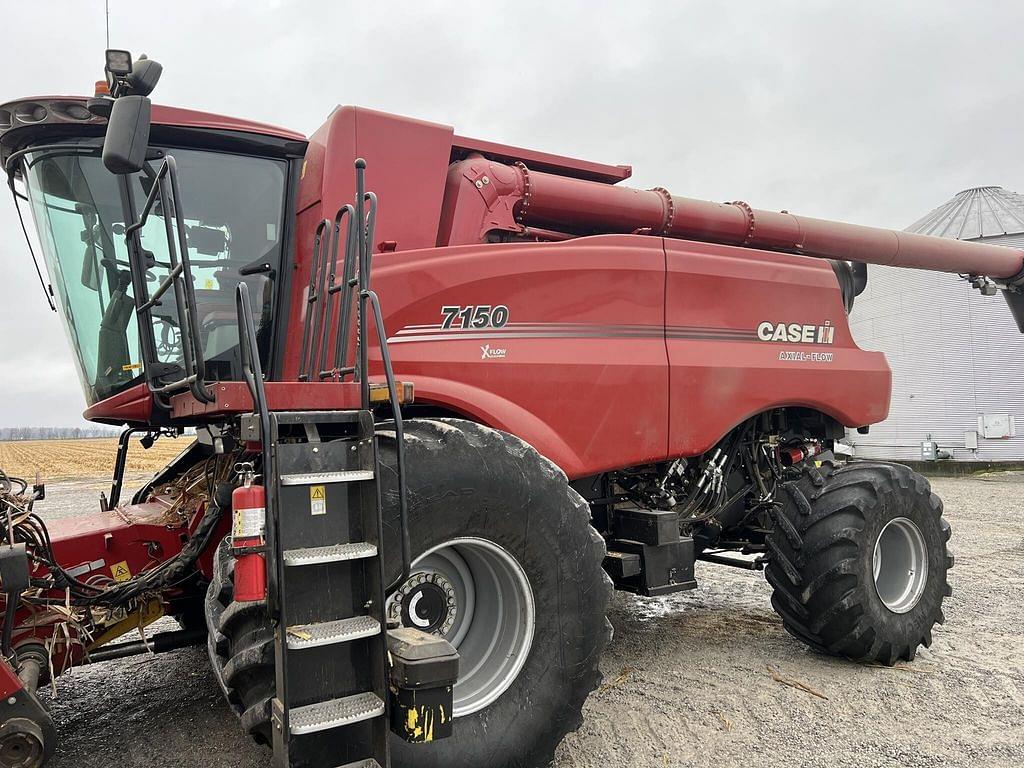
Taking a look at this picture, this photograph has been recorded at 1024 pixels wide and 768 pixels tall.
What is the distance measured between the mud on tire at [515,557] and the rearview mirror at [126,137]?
1.28m

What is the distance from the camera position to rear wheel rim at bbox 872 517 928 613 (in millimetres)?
4926

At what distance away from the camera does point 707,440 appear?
4566mm

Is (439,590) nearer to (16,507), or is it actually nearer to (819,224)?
(16,507)

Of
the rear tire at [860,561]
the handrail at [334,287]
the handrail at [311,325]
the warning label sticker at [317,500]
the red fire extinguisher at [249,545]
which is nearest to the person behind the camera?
the red fire extinguisher at [249,545]

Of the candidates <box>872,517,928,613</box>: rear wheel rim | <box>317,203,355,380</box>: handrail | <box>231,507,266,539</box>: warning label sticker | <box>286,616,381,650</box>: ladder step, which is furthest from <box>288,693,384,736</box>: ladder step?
<box>872,517,928,613</box>: rear wheel rim

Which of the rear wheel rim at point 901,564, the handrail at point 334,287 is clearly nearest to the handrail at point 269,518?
the handrail at point 334,287

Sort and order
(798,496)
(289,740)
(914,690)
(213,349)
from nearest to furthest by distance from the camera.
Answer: (289,740) → (213,349) → (914,690) → (798,496)

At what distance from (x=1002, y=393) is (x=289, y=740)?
2012 cm

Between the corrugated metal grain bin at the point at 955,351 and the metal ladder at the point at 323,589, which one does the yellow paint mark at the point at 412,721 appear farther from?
the corrugated metal grain bin at the point at 955,351

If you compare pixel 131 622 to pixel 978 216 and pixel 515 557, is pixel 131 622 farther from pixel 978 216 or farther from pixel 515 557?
pixel 978 216

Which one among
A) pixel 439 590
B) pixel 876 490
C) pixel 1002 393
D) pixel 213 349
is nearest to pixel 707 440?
pixel 876 490

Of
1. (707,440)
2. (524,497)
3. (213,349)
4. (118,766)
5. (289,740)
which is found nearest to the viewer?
(289,740)

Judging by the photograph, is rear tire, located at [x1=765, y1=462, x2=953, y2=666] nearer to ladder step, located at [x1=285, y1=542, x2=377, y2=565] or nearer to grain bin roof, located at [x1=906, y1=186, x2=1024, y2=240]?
ladder step, located at [x1=285, y1=542, x2=377, y2=565]

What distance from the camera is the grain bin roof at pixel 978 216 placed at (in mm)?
18778
